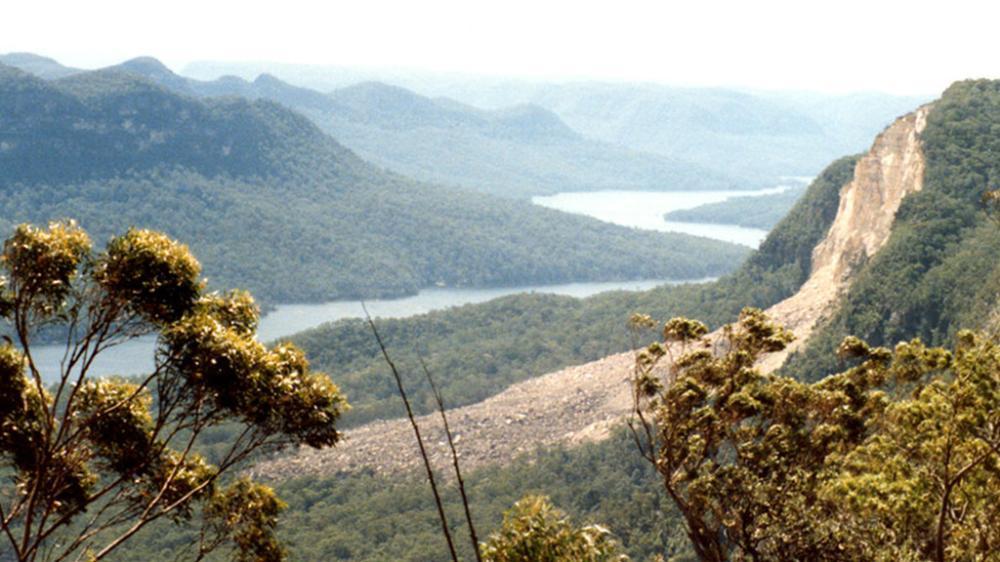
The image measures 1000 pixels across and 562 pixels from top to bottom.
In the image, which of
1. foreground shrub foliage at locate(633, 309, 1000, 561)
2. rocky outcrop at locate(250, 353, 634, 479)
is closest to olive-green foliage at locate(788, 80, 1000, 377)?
rocky outcrop at locate(250, 353, 634, 479)

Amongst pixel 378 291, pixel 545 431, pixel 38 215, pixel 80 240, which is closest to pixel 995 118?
pixel 545 431

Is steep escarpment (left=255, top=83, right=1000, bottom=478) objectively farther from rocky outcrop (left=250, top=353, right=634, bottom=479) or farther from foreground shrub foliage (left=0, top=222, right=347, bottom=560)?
→ foreground shrub foliage (left=0, top=222, right=347, bottom=560)

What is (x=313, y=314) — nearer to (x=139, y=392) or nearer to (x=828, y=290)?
(x=828, y=290)

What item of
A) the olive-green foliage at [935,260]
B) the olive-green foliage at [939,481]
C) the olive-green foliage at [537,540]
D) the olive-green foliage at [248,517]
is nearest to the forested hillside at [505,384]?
the olive-green foliage at [935,260]

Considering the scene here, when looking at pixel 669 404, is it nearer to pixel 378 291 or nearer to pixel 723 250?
pixel 378 291

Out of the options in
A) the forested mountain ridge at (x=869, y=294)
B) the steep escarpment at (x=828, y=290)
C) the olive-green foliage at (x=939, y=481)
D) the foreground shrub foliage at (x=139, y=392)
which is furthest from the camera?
the steep escarpment at (x=828, y=290)

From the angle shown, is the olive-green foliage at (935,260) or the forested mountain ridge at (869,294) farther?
the olive-green foliage at (935,260)

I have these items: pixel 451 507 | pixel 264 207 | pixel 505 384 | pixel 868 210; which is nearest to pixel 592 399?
pixel 505 384

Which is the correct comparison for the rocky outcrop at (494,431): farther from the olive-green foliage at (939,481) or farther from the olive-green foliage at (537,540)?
the olive-green foliage at (537,540)
